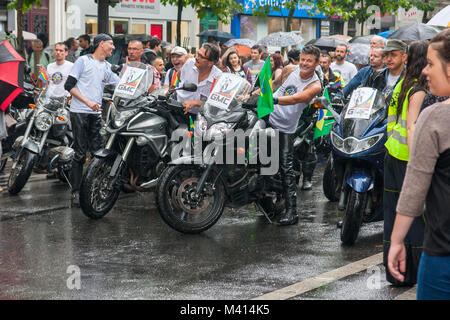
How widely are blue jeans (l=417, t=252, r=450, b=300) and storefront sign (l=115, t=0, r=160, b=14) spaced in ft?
100.0

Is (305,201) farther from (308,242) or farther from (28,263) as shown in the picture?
(28,263)

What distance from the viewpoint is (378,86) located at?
800 centimetres

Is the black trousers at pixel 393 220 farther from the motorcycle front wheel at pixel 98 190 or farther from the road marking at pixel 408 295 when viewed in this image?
the motorcycle front wheel at pixel 98 190

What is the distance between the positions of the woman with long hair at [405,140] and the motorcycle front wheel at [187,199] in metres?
2.24

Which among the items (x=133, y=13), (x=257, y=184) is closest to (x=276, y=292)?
(x=257, y=184)

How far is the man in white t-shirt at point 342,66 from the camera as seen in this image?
1509 centimetres

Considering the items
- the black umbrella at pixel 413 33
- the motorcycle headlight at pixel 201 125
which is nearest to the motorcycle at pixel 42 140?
the motorcycle headlight at pixel 201 125

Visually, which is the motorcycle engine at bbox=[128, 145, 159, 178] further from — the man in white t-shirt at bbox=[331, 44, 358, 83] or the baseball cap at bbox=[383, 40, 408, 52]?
the man in white t-shirt at bbox=[331, 44, 358, 83]

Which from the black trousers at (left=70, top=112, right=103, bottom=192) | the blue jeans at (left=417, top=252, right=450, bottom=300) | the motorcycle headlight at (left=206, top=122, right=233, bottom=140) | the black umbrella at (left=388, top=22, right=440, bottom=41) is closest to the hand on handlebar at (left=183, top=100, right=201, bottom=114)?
the motorcycle headlight at (left=206, top=122, right=233, bottom=140)

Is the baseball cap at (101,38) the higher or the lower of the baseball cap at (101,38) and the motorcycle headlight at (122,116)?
the higher

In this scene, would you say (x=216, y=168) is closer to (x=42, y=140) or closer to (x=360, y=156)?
(x=360, y=156)

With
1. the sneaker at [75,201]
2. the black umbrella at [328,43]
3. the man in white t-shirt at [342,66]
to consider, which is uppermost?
the black umbrella at [328,43]

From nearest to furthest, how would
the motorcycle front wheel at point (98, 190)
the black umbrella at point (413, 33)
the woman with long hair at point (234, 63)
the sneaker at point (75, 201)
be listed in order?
the motorcycle front wheel at point (98, 190) → the sneaker at point (75, 201) → the woman with long hair at point (234, 63) → the black umbrella at point (413, 33)

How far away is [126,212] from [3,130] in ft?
6.34
